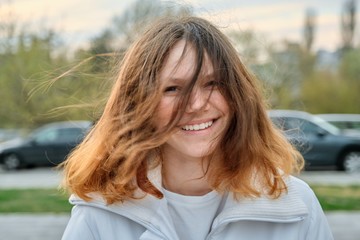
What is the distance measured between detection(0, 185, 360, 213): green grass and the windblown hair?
23.1 ft

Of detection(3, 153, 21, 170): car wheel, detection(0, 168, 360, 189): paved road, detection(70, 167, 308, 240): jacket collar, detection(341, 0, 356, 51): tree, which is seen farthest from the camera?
detection(341, 0, 356, 51): tree

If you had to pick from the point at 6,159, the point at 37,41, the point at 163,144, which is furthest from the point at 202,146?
the point at 37,41

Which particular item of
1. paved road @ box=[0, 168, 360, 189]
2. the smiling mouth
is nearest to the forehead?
the smiling mouth

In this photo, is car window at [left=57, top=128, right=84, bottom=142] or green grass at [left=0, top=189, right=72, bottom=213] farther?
car window at [left=57, top=128, right=84, bottom=142]

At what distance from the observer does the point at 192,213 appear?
235 centimetres

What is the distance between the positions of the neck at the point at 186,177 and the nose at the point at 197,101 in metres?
0.27

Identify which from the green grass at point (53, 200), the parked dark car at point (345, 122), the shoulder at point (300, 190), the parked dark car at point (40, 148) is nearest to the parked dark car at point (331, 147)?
the parked dark car at point (345, 122)

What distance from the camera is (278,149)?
2.44 m

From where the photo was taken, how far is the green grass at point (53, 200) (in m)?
9.59

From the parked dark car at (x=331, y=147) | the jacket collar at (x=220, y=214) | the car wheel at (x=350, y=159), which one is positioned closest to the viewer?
the jacket collar at (x=220, y=214)

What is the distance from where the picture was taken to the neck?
93.9 inches

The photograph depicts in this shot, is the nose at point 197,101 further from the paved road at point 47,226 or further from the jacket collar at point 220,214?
Answer: the paved road at point 47,226

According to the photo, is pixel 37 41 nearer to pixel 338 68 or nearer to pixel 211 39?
pixel 338 68

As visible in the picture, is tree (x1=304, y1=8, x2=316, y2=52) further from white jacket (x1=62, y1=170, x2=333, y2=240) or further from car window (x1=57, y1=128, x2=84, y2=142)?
white jacket (x1=62, y1=170, x2=333, y2=240)
